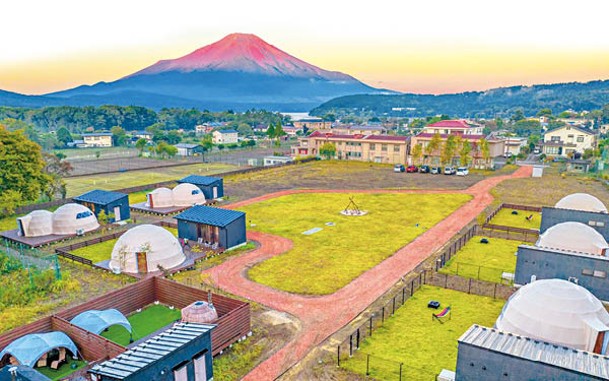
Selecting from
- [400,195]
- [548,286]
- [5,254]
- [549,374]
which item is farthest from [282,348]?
[400,195]

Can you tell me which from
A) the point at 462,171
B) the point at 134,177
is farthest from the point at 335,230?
the point at 134,177

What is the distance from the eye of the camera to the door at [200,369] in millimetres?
16281

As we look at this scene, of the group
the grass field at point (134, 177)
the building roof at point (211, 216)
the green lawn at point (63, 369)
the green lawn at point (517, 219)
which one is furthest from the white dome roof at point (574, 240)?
the grass field at point (134, 177)

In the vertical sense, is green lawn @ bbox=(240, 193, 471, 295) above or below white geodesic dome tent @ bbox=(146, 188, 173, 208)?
below

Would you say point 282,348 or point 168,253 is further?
point 168,253

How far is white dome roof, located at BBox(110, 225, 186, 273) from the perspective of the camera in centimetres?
2931

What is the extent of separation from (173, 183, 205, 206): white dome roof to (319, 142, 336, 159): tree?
50.4m

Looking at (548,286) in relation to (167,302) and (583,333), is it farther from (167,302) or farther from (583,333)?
(167,302)

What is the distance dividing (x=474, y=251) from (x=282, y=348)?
21191 millimetres

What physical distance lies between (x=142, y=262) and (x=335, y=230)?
1881cm

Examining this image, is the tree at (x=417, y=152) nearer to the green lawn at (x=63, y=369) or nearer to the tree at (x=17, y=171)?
the tree at (x=17, y=171)

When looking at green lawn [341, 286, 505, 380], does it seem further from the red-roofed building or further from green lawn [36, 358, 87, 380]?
the red-roofed building

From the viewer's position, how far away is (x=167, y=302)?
24781 millimetres

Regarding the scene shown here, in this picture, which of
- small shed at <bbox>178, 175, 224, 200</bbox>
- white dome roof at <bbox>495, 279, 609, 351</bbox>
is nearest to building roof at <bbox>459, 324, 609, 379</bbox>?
white dome roof at <bbox>495, 279, 609, 351</bbox>
